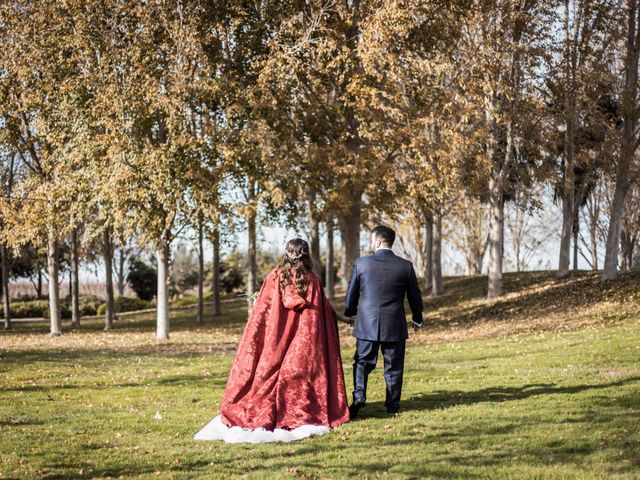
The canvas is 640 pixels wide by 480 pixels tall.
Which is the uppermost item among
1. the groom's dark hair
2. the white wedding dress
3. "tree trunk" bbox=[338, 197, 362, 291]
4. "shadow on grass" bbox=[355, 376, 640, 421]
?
"tree trunk" bbox=[338, 197, 362, 291]

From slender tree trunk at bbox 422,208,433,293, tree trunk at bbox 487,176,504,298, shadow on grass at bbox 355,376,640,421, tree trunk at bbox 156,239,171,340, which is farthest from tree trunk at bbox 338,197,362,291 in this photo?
shadow on grass at bbox 355,376,640,421

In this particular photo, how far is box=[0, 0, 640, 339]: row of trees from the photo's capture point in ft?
76.3

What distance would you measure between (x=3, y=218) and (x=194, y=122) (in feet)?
27.8

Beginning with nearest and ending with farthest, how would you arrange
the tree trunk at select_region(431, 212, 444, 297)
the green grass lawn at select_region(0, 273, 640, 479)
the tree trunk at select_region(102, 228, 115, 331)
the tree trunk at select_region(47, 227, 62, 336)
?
the green grass lawn at select_region(0, 273, 640, 479)
the tree trunk at select_region(47, 227, 62, 336)
the tree trunk at select_region(102, 228, 115, 331)
the tree trunk at select_region(431, 212, 444, 297)

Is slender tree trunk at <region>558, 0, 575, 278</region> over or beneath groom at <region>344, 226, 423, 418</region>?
over

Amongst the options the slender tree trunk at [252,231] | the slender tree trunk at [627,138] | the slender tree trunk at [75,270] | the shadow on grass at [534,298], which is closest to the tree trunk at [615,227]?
the slender tree trunk at [627,138]

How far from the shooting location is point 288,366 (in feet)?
30.0

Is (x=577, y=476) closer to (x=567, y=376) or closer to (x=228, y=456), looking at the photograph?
(x=228, y=456)

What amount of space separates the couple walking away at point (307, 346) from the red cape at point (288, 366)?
12 mm

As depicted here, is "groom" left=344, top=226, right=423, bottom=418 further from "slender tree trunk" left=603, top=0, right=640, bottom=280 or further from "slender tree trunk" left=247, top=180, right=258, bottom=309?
"slender tree trunk" left=603, top=0, right=640, bottom=280

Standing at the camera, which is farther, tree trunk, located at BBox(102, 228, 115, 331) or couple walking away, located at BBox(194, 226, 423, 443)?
tree trunk, located at BBox(102, 228, 115, 331)

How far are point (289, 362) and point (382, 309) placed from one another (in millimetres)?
1308

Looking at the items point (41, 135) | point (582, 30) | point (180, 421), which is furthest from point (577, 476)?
point (582, 30)

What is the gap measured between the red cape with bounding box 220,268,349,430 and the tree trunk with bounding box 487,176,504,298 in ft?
72.4
